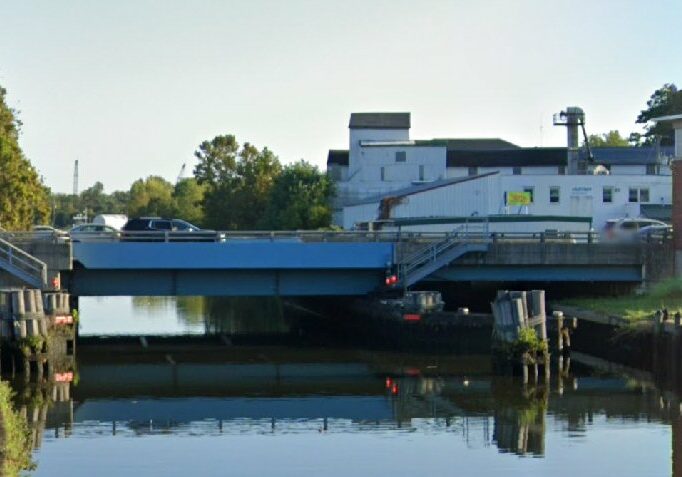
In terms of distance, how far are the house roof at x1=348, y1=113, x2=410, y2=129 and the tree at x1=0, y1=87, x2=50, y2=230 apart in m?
44.5

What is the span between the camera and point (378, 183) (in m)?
121

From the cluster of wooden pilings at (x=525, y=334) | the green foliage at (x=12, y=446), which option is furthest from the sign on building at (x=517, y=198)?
the green foliage at (x=12, y=446)

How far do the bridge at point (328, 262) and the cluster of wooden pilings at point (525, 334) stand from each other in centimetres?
1389

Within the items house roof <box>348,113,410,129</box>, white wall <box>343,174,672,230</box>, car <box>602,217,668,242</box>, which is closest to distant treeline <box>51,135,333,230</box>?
house roof <box>348,113,410,129</box>

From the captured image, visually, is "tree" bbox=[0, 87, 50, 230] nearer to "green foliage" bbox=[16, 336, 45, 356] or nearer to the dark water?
the dark water

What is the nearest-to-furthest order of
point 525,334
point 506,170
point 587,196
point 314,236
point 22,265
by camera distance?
point 525,334 < point 22,265 < point 314,236 < point 587,196 < point 506,170

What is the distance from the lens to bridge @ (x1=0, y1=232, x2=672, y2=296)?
193ft

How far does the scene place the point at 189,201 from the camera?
171000 mm

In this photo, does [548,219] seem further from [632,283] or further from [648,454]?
[648,454]

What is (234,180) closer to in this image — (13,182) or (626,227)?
(13,182)

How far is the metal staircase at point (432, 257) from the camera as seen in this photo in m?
59.1

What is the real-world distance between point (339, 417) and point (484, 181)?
47778 mm

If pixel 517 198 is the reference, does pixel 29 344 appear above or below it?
below

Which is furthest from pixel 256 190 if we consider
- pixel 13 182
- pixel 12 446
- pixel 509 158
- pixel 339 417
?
pixel 12 446
